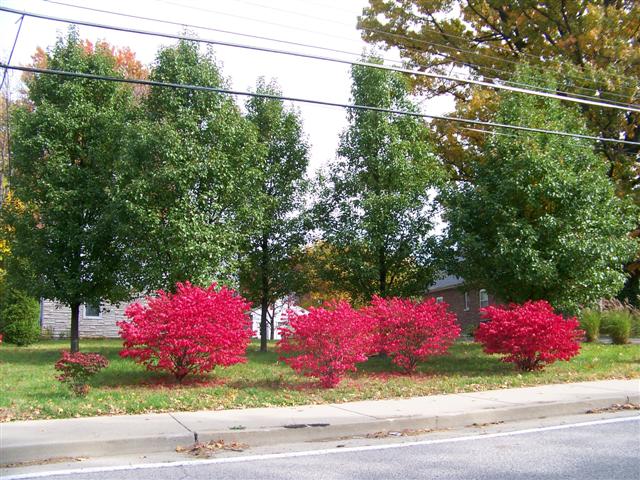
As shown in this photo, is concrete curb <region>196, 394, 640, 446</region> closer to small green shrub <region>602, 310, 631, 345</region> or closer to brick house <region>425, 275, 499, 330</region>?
small green shrub <region>602, 310, 631, 345</region>

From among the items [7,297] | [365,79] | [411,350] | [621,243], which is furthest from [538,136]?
[7,297]

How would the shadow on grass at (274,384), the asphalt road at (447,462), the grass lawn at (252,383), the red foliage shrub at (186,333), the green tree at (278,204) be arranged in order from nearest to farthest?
1. the asphalt road at (447,462)
2. the grass lawn at (252,383)
3. the red foliage shrub at (186,333)
4. the shadow on grass at (274,384)
5. the green tree at (278,204)

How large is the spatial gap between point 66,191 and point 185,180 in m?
4.68

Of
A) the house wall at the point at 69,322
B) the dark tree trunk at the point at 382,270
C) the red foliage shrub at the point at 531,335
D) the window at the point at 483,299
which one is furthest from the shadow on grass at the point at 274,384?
the window at the point at 483,299

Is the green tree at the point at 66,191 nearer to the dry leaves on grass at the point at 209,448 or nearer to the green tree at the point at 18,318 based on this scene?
the green tree at the point at 18,318

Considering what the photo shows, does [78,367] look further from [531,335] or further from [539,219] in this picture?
[539,219]

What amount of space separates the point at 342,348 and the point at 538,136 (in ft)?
28.8

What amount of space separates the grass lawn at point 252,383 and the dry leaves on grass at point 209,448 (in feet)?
7.22

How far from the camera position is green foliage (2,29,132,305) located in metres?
17.8

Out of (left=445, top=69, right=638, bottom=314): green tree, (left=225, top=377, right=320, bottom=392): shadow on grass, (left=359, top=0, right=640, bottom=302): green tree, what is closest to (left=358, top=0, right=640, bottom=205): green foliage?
(left=359, top=0, right=640, bottom=302): green tree

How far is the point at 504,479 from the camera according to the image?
224 inches

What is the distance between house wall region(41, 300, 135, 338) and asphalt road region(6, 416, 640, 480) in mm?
23624

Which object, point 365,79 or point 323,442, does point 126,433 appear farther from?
point 365,79

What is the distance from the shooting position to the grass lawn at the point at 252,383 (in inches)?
379
